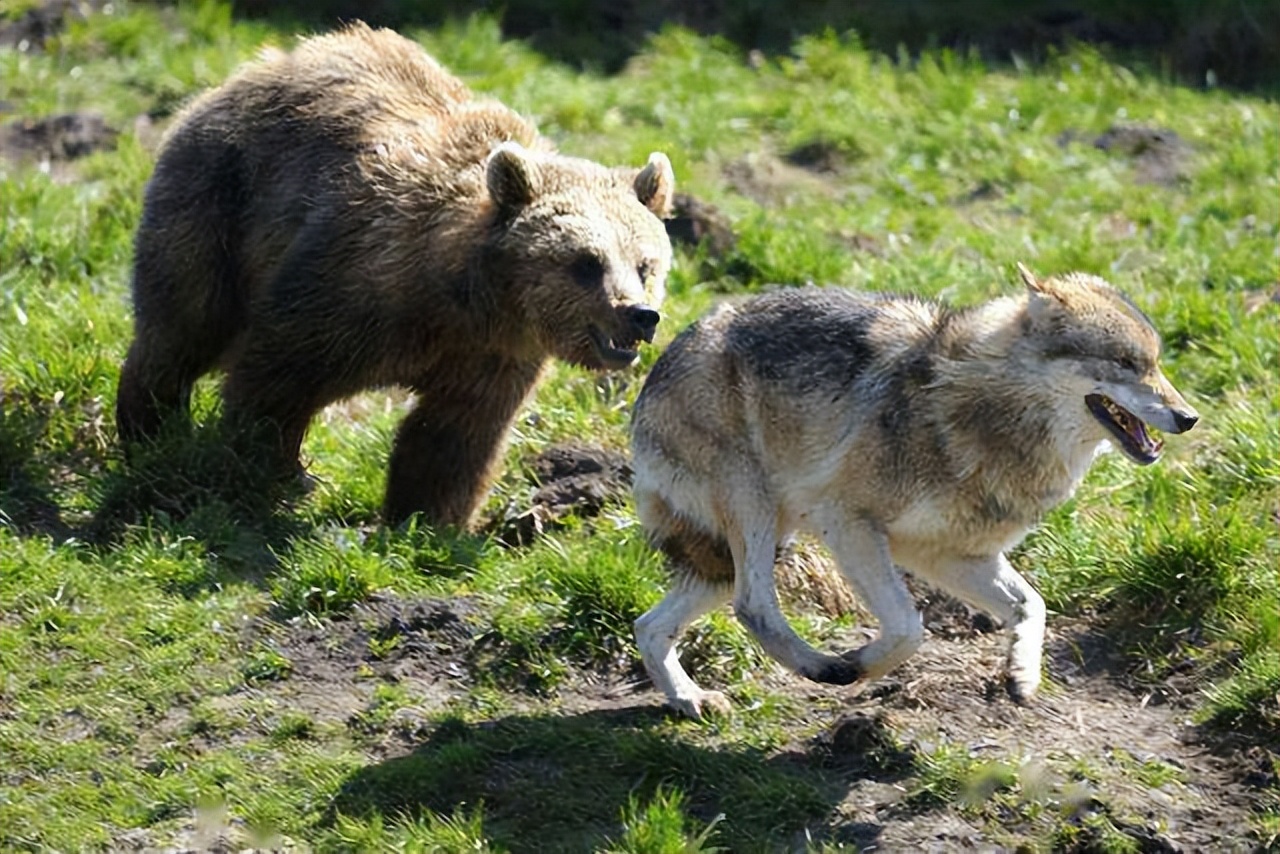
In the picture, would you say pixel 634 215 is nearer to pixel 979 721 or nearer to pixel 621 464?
pixel 621 464

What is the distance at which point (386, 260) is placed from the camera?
911cm

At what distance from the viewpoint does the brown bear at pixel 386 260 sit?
8.88 meters

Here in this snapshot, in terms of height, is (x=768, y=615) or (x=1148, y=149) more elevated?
(x=1148, y=149)

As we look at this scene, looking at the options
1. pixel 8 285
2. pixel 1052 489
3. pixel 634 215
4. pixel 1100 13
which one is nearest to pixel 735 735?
pixel 1052 489

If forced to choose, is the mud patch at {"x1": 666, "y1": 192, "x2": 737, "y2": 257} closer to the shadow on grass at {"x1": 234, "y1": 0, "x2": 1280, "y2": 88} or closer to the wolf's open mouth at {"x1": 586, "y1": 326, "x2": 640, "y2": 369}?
the wolf's open mouth at {"x1": 586, "y1": 326, "x2": 640, "y2": 369}

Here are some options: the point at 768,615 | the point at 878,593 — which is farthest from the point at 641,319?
the point at 878,593

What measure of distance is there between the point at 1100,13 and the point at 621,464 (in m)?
6.66

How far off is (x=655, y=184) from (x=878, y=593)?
9.29 feet

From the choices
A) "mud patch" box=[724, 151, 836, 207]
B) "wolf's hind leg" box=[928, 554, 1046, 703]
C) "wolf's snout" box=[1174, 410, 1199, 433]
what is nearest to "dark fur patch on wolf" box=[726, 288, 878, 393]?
"wolf's hind leg" box=[928, 554, 1046, 703]

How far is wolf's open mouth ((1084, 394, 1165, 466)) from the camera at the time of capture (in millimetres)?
6777

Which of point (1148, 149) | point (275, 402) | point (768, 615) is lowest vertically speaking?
point (275, 402)

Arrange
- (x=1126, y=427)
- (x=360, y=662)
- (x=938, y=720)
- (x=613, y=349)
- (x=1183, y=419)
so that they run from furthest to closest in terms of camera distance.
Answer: (x=613, y=349) → (x=360, y=662) → (x=938, y=720) → (x=1126, y=427) → (x=1183, y=419)

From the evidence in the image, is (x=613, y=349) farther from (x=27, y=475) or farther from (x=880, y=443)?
(x=27, y=475)

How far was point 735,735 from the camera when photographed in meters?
7.27
